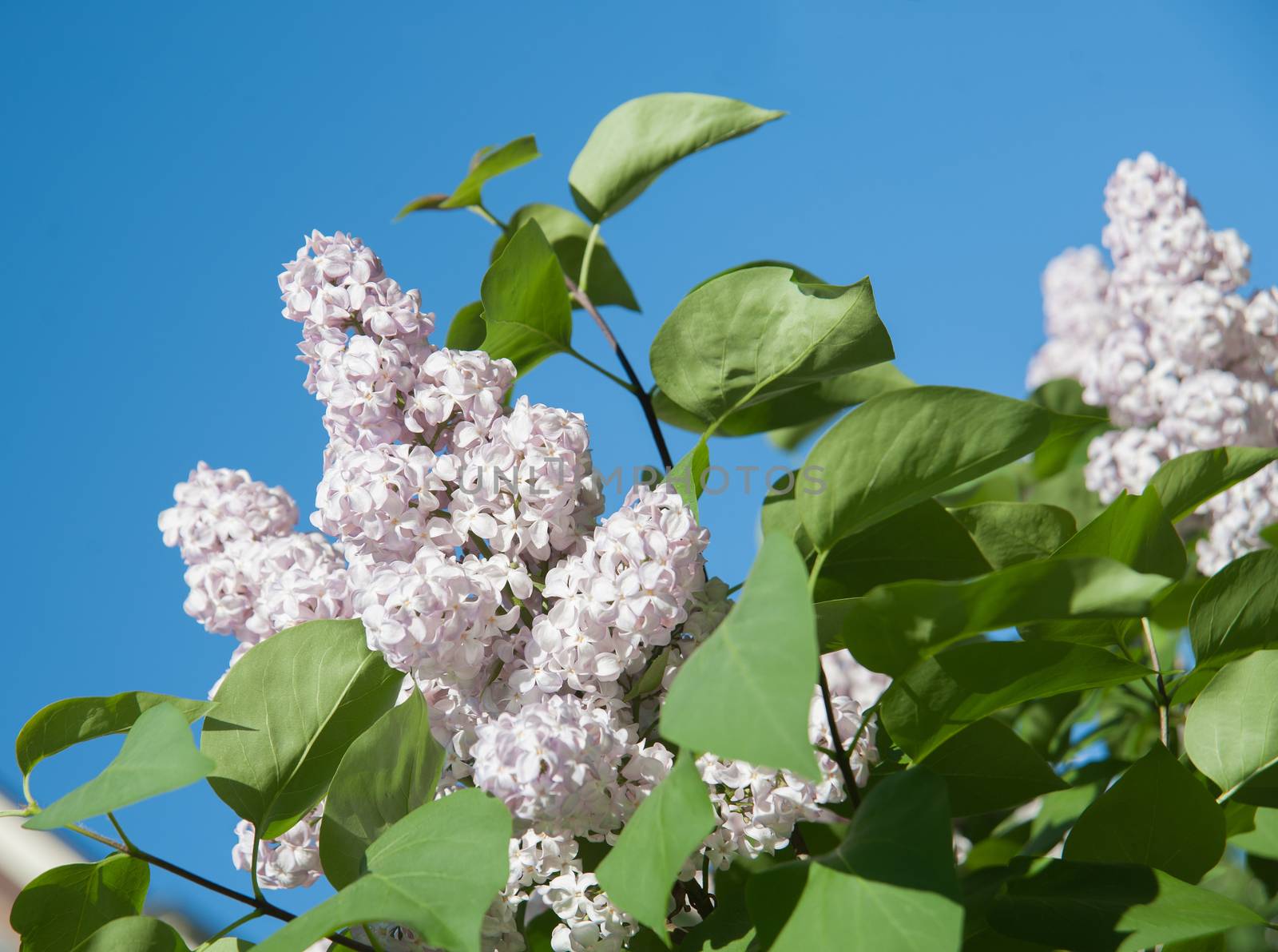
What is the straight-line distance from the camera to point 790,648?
31cm

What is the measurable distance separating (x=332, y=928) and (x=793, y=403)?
1.33 feet

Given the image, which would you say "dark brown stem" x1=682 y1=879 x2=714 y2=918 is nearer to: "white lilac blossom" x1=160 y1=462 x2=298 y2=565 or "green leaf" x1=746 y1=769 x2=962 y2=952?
"green leaf" x1=746 y1=769 x2=962 y2=952

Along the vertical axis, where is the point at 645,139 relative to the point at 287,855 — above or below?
above

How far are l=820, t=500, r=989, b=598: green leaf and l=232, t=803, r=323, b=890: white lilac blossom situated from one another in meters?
0.27

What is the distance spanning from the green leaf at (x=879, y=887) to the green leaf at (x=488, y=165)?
49cm

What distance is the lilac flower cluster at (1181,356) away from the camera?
117 centimetres

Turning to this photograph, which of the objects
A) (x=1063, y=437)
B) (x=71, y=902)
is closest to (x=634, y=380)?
(x=71, y=902)

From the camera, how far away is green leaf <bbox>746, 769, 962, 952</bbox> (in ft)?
1.11

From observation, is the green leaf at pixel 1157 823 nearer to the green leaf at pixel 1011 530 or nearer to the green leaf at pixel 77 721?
the green leaf at pixel 1011 530

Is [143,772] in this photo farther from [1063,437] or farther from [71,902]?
[1063,437]

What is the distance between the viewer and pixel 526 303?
0.57m

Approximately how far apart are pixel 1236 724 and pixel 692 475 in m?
0.27

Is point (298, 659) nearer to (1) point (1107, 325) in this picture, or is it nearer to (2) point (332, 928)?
(2) point (332, 928)

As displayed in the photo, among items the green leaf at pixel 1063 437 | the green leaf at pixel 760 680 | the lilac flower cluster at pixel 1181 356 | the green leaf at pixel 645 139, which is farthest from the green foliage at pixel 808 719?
the lilac flower cluster at pixel 1181 356
